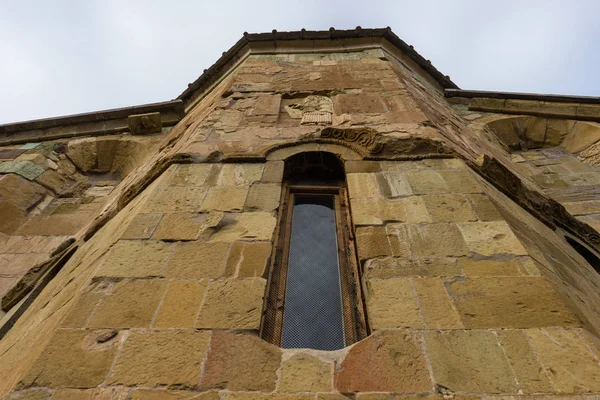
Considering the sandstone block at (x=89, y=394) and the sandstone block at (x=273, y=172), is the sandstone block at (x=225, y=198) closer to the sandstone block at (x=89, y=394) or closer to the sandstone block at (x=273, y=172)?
the sandstone block at (x=273, y=172)

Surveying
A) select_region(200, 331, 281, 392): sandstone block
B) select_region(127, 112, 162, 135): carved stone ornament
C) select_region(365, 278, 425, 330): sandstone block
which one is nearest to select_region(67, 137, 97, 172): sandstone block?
select_region(127, 112, 162, 135): carved stone ornament

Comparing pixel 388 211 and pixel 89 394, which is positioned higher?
pixel 388 211

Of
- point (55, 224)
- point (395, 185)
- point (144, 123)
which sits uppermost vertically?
point (144, 123)

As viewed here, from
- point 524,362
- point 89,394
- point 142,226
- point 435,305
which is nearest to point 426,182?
point 435,305

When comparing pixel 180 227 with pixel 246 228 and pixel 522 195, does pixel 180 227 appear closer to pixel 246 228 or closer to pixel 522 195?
pixel 246 228

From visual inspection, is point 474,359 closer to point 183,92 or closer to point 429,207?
point 429,207

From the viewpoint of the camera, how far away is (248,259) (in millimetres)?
2023

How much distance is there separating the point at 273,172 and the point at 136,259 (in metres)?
1.17

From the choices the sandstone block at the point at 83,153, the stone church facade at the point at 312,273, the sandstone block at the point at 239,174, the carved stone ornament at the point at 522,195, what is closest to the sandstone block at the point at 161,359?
the stone church facade at the point at 312,273

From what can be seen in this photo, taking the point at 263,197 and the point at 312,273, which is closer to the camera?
the point at 312,273

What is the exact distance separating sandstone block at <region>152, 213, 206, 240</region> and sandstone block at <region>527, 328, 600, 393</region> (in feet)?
5.66

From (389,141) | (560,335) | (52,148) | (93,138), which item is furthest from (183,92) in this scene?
(560,335)

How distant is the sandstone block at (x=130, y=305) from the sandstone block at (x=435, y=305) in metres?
1.22

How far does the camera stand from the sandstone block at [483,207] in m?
2.25
